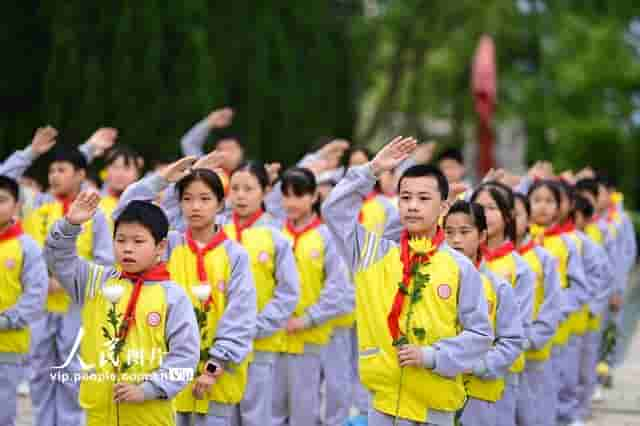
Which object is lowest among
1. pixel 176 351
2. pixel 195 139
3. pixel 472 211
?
pixel 176 351

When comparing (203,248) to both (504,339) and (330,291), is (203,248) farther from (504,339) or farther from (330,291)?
(330,291)

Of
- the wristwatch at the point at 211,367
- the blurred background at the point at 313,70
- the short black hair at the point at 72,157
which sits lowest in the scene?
the wristwatch at the point at 211,367

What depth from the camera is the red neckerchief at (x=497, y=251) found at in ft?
27.1

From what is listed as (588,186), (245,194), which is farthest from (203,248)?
(588,186)

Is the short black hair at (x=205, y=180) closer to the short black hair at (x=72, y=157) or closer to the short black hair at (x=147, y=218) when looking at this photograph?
the short black hair at (x=147, y=218)

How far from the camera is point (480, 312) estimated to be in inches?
252

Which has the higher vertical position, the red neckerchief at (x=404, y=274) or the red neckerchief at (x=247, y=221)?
the red neckerchief at (x=247, y=221)

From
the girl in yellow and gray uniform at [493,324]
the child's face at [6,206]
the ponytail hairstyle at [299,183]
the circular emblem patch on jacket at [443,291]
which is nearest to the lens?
the circular emblem patch on jacket at [443,291]

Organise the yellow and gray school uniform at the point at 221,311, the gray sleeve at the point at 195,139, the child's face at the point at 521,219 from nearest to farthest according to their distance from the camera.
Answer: the yellow and gray school uniform at the point at 221,311
the child's face at the point at 521,219
the gray sleeve at the point at 195,139

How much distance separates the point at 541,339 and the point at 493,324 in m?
1.32

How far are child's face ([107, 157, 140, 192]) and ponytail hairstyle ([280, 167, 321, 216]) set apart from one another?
129 centimetres

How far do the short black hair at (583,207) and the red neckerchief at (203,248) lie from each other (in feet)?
15.3

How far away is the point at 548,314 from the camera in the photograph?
347 inches

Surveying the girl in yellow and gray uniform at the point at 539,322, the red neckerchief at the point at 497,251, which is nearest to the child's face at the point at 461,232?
the red neckerchief at the point at 497,251
